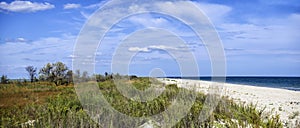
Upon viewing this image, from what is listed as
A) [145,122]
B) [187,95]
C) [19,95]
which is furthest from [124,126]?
[19,95]

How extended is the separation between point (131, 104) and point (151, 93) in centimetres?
269

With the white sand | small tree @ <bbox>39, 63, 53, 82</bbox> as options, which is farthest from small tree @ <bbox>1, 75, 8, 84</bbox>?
the white sand

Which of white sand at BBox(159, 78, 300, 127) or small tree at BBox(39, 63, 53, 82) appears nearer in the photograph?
white sand at BBox(159, 78, 300, 127)

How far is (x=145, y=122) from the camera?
299 inches

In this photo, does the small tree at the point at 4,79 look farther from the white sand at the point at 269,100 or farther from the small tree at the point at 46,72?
the white sand at the point at 269,100

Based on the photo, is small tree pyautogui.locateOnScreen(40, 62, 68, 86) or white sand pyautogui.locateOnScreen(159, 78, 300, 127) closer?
white sand pyautogui.locateOnScreen(159, 78, 300, 127)

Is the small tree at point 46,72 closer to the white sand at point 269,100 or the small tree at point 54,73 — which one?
the small tree at point 54,73

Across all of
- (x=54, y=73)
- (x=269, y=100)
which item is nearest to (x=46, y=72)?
(x=54, y=73)

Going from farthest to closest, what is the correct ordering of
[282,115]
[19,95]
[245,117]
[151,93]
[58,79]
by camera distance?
[58,79]
[19,95]
[151,93]
[282,115]
[245,117]

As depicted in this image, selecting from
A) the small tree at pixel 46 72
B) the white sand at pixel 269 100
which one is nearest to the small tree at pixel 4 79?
the small tree at pixel 46 72

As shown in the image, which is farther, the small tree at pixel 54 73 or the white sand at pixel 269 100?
the small tree at pixel 54 73

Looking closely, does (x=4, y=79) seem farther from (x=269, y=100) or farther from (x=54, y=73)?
(x=269, y=100)

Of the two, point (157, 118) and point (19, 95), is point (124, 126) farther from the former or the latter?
point (19, 95)

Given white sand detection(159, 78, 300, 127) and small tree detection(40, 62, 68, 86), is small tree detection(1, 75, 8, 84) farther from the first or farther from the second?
white sand detection(159, 78, 300, 127)
